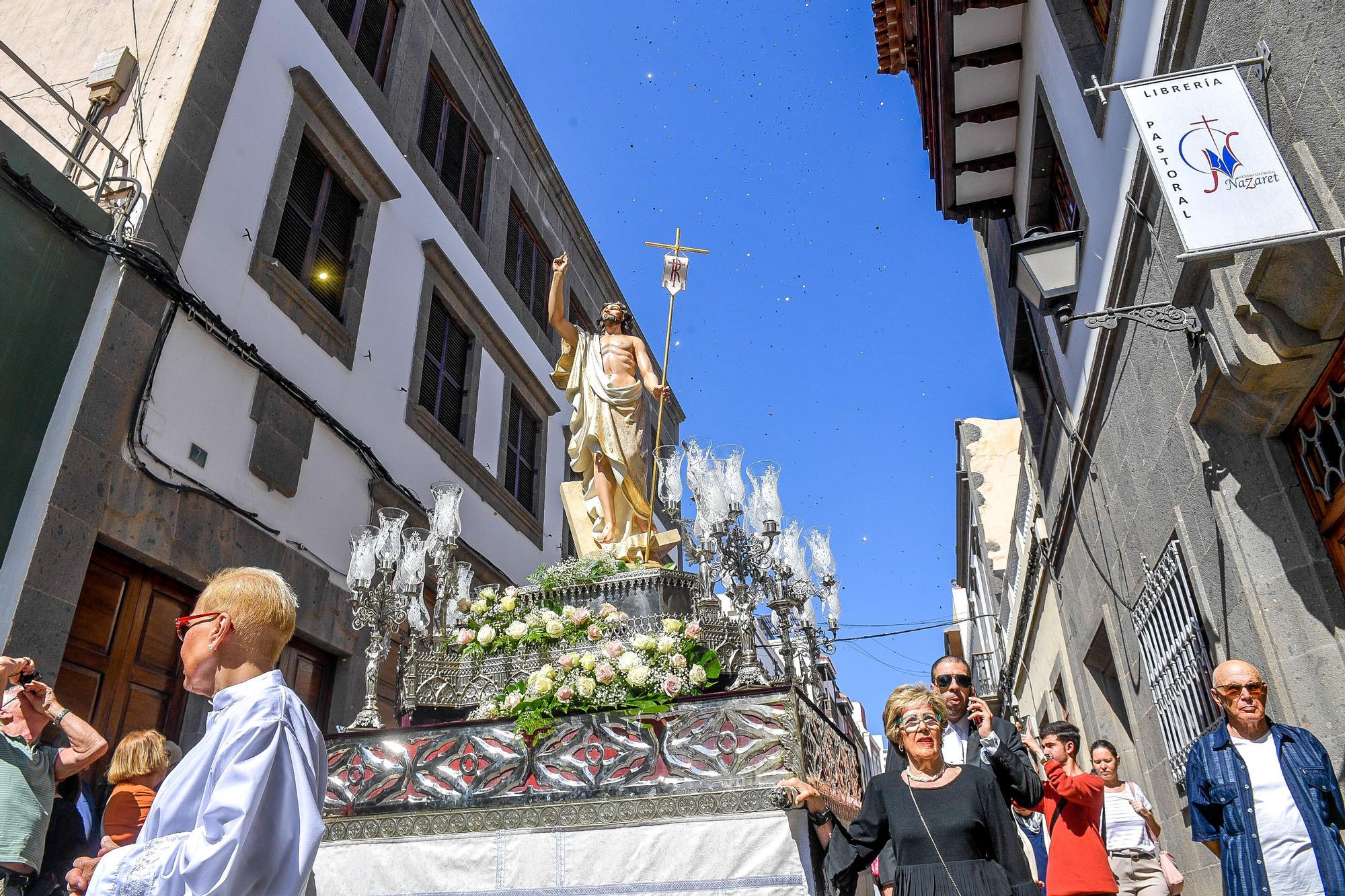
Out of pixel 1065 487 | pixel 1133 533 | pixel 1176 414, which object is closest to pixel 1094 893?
pixel 1176 414

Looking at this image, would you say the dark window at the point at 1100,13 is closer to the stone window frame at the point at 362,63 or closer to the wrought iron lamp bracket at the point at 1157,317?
the wrought iron lamp bracket at the point at 1157,317

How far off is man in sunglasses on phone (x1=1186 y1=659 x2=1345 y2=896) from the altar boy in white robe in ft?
10.3

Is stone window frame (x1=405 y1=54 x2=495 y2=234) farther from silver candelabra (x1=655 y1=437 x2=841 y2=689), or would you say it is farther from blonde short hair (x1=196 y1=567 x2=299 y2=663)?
blonde short hair (x1=196 y1=567 x2=299 y2=663)

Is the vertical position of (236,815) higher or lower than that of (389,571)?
lower

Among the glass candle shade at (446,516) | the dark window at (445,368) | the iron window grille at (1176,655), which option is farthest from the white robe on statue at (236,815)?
the dark window at (445,368)

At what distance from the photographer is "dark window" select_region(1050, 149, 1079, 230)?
6.98 metres

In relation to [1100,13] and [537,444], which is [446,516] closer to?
[1100,13]

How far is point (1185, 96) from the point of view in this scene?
3473 mm

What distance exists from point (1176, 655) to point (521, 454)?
8.79 meters

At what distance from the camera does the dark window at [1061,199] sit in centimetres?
698

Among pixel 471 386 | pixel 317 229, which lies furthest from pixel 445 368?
pixel 317 229

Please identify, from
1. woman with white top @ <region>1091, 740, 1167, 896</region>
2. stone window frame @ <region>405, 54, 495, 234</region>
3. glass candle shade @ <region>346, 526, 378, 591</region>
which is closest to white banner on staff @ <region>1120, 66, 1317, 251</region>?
woman with white top @ <region>1091, 740, 1167, 896</region>

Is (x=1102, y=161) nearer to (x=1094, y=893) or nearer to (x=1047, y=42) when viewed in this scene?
(x=1047, y=42)

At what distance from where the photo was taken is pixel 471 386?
10852mm
